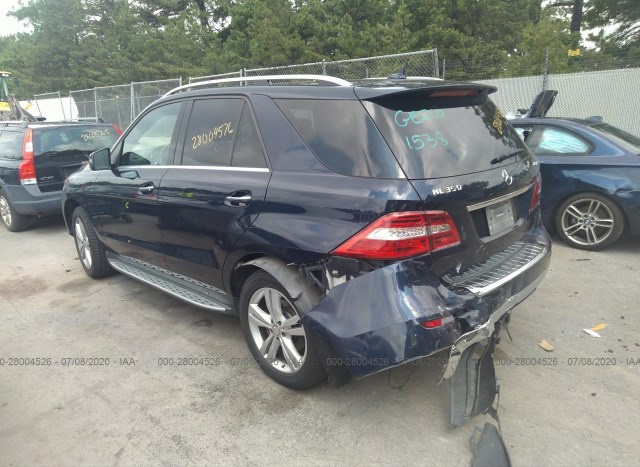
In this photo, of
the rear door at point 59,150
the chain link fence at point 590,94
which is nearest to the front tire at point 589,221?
the chain link fence at point 590,94

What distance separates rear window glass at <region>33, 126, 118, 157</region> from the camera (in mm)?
7105

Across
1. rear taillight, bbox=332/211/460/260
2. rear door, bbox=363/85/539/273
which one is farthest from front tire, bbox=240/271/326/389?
rear door, bbox=363/85/539/273

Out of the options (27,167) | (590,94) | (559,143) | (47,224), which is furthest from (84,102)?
(559,143)

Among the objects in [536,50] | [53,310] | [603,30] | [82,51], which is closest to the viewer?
[53,310]

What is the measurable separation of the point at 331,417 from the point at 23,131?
692cm

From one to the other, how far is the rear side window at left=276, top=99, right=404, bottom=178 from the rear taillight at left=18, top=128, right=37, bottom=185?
18.9 ft

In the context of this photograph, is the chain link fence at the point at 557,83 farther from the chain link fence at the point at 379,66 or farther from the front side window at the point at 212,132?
the front side window at the point at 212,132

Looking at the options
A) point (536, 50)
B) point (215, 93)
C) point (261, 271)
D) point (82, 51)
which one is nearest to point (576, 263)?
point (261, 271)

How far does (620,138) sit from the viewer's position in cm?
544

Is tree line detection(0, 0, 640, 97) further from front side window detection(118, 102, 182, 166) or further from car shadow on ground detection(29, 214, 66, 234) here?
car shadow on ground detection(29, 214, 66, 234)

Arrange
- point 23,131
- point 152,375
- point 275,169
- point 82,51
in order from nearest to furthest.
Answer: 1. point 275,169
2. point 152,375
3. point 23,131
4. point 82,51

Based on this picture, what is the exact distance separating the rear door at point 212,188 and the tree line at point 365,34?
9.99 meters

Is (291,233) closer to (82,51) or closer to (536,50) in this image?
(536,50)

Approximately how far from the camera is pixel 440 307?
2332 millimetres
